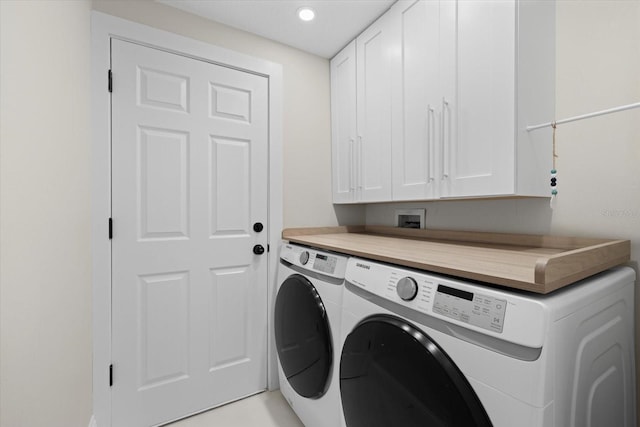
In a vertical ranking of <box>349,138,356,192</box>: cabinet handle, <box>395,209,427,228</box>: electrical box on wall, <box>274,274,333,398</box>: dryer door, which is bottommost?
<box>274,274,333,398</box>: dryer door

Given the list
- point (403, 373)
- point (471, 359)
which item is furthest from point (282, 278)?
point (471, 359)

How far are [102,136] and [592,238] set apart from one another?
2.24 m

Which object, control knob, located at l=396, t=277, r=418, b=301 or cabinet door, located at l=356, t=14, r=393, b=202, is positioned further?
cabinet door, located at l=356, t=14, r=393, b=202

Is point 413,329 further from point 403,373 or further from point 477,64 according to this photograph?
point 477,64

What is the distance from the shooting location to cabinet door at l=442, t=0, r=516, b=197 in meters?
1.05

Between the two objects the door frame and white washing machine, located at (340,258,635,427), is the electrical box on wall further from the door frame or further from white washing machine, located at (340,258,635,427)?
the door frame

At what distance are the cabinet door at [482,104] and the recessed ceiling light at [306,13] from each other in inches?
32.0

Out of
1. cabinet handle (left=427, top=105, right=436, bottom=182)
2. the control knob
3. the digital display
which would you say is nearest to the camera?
the digital display

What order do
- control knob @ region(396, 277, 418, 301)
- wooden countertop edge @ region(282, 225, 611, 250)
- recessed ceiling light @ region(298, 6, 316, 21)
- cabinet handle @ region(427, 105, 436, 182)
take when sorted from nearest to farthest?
control knob @ region(396, 277, 418, 301), wooden countertop edge @ region(282, 225, 611, 250), cabinet handle @ region(427, 105, 436, 182), recessed ceiling light @ region(298, 6, 316, 21)

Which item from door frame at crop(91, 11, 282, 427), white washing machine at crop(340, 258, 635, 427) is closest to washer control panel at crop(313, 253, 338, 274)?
white washing machine at crop(340, 258, 635, 427)

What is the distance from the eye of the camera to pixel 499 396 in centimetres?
62

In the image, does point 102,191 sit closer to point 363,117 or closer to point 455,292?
point 363,117

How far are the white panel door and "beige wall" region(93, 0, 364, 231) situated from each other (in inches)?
7.1

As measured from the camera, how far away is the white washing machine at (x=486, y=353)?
59cm
